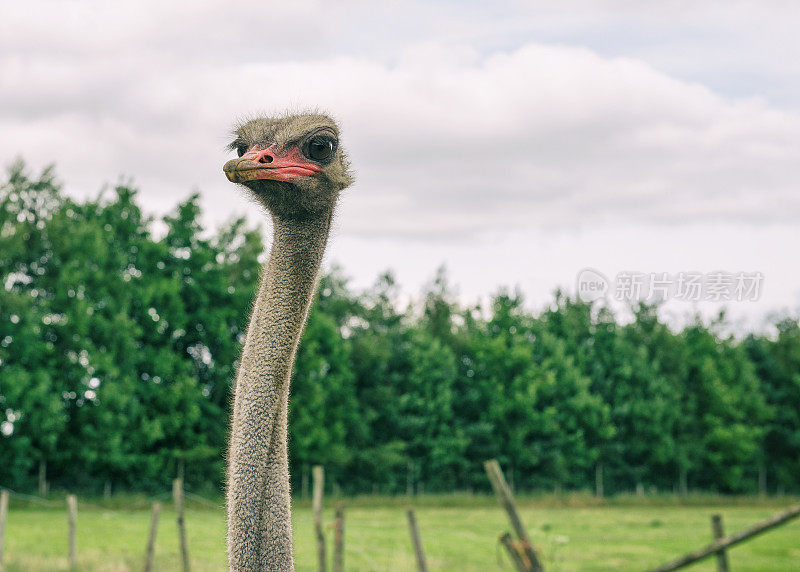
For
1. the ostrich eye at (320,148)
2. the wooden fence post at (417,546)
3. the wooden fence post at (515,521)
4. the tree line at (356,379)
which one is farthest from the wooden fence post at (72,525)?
the tree line at (356,379)

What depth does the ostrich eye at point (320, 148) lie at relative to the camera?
2660 mm

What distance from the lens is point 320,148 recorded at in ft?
8.80

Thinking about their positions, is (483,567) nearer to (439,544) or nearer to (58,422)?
(439,544)

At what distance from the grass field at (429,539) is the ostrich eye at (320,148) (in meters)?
7.80

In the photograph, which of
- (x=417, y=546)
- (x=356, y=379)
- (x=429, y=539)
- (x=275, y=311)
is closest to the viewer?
(x=275, y=311)

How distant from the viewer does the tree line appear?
33375 millimetres

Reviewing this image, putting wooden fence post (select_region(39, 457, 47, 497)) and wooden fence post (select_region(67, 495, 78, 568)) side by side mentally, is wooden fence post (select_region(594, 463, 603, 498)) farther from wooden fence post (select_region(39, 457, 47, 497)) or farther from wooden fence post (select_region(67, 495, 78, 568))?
wooden fence post (select_region(67, 495, 78, 568))

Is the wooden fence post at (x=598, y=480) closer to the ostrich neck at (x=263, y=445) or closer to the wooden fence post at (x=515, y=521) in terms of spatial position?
the wooden fence post at (x=515, y=521)

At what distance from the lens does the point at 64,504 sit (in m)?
30.9

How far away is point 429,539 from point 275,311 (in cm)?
2266

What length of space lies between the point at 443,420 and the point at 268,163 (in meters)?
43.0

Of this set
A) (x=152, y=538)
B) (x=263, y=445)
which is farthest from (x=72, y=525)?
(x=263, y=445)

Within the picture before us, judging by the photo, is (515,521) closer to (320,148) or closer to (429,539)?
(320,148)

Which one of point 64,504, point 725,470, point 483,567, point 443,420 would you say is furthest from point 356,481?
point 483,567
